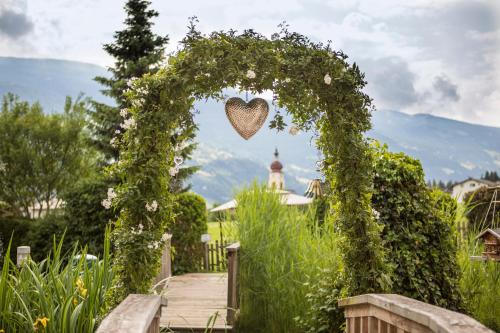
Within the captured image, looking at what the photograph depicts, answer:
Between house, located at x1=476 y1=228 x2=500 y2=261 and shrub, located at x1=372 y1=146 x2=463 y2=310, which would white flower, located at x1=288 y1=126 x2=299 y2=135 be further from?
house, located at x1=476 y1=228 x2=500 y2=261

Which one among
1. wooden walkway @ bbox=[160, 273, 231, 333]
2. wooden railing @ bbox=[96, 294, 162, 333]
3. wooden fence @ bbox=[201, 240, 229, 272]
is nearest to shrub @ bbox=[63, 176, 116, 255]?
wooden walkway @ bbox=[160, 273, 231, 333]

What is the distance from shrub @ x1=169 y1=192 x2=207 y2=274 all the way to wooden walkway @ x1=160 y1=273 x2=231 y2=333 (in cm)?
98

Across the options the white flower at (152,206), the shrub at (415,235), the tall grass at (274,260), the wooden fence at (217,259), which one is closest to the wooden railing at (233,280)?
the tall grass at (274,260)

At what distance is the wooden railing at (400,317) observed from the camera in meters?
2.25

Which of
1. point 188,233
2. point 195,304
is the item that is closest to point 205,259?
point 188,233

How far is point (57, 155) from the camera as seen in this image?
749 inches

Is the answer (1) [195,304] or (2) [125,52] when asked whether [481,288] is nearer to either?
(1) [195,304]

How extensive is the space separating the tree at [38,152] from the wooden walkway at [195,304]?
10.3 m

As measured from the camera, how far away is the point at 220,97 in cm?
439

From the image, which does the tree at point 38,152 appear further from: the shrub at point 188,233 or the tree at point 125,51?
the shrub at point 188,233

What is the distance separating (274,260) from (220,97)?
2508mm

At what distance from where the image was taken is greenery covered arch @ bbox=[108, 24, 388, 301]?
411cm

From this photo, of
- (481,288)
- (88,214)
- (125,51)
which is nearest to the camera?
(481,288)

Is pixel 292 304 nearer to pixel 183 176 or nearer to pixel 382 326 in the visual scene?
pixel 382 326
